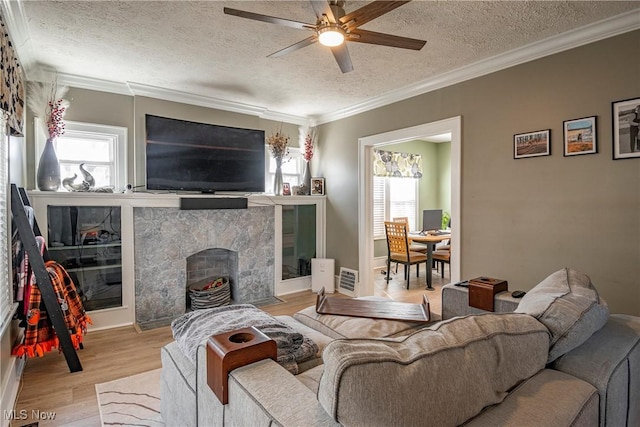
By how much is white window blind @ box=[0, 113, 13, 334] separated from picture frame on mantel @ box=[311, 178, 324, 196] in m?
3.46

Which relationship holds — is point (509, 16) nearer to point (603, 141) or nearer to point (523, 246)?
point (603, 141)

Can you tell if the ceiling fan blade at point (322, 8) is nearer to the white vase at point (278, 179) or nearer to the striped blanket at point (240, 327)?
the striped blanket at point (240, 327)

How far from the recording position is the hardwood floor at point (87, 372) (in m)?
2.19

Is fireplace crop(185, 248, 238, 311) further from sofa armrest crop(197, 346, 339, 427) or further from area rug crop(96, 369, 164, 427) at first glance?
sofa armrest crop(197, 346, 339, 427)

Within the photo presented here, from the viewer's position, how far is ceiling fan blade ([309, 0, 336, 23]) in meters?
1.81

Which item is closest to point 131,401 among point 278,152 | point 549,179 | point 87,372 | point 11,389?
point 87,372

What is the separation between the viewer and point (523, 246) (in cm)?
299

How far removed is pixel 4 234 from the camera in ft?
7.68

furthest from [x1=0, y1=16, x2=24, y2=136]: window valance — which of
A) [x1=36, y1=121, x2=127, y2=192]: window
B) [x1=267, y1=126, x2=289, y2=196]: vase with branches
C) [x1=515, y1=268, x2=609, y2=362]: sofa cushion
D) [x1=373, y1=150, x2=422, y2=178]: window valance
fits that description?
[x1=373, y1=150, x2=422, y2=178]: window valance

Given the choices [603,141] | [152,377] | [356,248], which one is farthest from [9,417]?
[603,141]

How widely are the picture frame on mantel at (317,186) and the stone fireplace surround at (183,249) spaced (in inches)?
32.3

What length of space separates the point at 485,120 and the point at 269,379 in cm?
308

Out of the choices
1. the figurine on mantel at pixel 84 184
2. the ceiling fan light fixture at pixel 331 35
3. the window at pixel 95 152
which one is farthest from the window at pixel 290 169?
the ceiling fan light fixture at pixel 331 35

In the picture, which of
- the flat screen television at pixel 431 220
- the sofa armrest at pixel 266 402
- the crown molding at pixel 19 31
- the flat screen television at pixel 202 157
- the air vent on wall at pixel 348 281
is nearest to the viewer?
the sofa armrest at pixel 266 402
